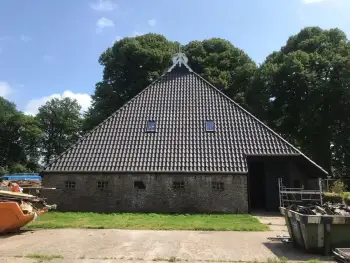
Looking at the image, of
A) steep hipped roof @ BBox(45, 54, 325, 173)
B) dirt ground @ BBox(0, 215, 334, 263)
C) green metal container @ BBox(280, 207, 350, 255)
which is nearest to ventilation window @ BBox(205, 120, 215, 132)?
steep hipped roof @ BBox(45, 54, 325, 173)

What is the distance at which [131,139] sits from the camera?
1925 centimetres

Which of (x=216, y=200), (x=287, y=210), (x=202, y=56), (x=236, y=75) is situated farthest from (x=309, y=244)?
(x=202, y=56)

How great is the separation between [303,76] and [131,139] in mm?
17316

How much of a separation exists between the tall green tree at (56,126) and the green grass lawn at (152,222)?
4978 cm

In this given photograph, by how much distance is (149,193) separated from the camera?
17547 mm

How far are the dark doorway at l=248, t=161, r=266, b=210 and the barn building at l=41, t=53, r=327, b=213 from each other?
0.60ft

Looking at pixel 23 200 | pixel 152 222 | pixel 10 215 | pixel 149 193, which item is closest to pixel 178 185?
pixel 149 193

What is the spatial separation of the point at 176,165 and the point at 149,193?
1.99 meters

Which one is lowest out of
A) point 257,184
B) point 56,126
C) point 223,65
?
point 257,184

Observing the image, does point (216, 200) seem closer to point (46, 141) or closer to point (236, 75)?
point (236, 75)

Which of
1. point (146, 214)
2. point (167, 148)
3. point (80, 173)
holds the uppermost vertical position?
point (167, 148)

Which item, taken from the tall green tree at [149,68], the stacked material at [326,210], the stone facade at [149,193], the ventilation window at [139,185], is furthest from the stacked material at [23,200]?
the tall green tree at [149,68]

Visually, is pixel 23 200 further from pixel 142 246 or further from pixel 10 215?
pixel 142 246

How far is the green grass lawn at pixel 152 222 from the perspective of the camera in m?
12.8
